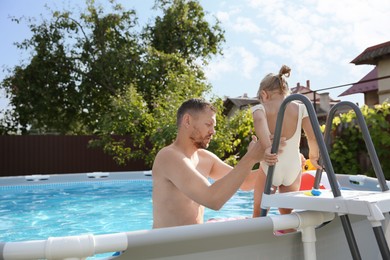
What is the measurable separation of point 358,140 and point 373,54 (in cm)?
987

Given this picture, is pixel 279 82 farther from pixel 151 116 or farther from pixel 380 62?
pixel 380 62

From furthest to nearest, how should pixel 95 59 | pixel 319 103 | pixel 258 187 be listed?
pixel 95 59
pixel 319 103
pixel 258 187

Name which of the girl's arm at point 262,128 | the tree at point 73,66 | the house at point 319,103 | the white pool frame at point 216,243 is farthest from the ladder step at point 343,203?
the tree at point 73,66

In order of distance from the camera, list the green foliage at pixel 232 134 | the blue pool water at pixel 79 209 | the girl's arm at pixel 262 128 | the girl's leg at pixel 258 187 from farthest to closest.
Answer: the green foliage at pixel 232 134, the blue pool water at pixel 79 209, the girl's leg at pixel 258 187, the girl's arm at pixel 262 128

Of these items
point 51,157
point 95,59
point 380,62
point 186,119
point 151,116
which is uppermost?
point 95,59

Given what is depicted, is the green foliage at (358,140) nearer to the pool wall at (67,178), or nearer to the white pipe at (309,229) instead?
the pool wall at (67,178)

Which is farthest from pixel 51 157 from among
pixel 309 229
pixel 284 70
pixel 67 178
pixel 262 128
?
pixel 309 229

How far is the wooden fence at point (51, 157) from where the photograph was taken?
15359 mm

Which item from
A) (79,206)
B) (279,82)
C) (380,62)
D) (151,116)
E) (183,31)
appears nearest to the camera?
(279,82)

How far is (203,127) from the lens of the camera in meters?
2.20

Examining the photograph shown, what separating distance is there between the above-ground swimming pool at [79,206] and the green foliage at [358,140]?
6.75ft

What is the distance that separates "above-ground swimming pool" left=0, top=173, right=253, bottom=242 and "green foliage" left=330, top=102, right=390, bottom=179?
2057mm

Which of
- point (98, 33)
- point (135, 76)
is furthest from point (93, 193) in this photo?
point (98, 33)

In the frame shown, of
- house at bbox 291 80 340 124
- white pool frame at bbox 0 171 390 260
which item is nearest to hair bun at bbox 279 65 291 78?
white pool frame at bbox 0 171 390 260
